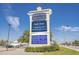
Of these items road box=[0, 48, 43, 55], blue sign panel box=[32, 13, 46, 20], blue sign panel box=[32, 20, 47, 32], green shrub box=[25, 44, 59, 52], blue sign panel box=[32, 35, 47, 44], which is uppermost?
blue sign panel box=[32, 13, 46, 20]

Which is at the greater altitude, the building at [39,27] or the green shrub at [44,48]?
the building at [39,27]

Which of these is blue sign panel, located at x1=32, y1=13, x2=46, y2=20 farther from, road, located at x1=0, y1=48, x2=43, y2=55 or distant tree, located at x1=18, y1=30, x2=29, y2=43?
road, located at x1=0, y1=48, x2=43, y2=55

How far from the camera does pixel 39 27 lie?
5.82 metres

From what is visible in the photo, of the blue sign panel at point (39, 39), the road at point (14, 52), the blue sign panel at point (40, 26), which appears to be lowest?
the road at point (14, 52)

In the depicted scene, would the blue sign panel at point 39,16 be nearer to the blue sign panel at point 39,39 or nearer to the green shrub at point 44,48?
the blue sign panel at point 39,39

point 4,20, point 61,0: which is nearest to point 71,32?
point 61,0

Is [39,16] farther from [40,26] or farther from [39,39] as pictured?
[39,39]

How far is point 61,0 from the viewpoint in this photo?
5797 millimetres

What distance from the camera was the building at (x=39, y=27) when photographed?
228 inches

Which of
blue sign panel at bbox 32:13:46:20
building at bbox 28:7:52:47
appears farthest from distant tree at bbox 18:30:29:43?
blue sign panel at bbox 32:13:46:20

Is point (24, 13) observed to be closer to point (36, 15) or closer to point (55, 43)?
point (36, 15)

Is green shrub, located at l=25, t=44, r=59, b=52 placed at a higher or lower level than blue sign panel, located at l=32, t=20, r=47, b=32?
lower

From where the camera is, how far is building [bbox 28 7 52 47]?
580 cm

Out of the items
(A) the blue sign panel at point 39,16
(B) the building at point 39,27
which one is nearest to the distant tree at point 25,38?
(B) the building at point 39,27
